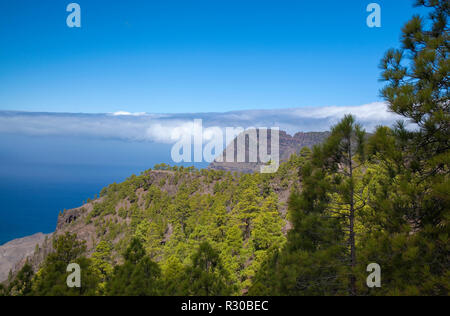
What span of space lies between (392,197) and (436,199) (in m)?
0.91

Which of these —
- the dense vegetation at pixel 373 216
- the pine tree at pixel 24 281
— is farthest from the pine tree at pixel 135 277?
the pine tree at pixel 24 281

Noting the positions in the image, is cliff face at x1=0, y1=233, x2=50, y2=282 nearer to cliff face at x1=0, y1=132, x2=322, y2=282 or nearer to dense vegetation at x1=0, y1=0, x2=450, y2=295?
cliff face at x1=0, y1=132, x2=322, y2=282

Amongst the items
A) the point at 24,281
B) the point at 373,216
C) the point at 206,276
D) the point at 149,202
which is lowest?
the point at 149,202

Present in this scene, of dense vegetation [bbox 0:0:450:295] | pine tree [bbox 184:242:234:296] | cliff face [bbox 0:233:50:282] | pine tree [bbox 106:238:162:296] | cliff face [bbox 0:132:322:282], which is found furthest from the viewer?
cliff face [bbox 0:233:50:282]

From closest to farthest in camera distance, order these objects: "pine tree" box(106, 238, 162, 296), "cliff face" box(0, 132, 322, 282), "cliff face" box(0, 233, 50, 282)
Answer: "pine tree" box(106, 238, 162, 296) → "cliff face" box(0, 132, 322, 282) → "cliff face" box(0, 233, 50, 282)

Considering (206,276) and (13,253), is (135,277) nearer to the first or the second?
(206,276)

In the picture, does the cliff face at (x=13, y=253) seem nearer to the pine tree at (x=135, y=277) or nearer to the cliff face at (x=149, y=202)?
the cliff face at (x=149, y=202)

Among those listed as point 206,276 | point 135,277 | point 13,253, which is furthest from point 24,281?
point 13,253

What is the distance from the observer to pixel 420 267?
5.76 metres

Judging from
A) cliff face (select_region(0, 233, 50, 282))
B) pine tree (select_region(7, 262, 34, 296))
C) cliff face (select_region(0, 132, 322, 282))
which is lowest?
cliff face (select_region(0, 233, 50, 282))

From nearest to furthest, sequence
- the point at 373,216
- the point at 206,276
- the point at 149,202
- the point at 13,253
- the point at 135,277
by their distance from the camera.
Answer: the point at 373,216, the point at 135,277, the point at 206,276, the point at 149,202, the point at 13,253

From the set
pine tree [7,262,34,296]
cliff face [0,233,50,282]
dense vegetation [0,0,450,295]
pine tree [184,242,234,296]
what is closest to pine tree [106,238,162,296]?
dense vegetation [0,0,450,295]
